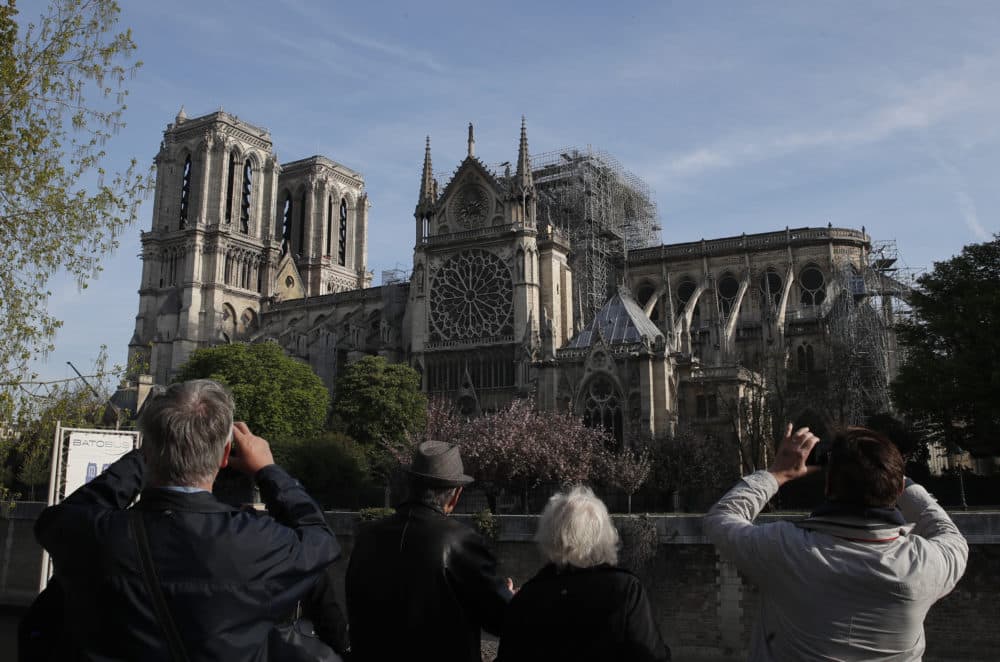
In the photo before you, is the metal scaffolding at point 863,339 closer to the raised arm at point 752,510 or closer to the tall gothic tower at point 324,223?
the raised arm at point 752,510

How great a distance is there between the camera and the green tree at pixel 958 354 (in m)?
27.8

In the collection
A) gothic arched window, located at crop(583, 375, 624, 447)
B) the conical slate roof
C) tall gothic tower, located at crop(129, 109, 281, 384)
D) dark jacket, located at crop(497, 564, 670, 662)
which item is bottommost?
dark jacket, located at crop(497, 564, 670, 662)

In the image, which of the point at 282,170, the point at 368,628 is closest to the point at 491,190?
the point at 282,170

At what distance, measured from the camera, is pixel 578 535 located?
158 inches

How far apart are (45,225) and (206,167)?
5710 centimetres

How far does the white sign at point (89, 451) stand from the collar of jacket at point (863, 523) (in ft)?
33.2

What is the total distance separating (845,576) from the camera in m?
3.62

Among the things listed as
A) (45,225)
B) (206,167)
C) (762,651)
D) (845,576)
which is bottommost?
(762,651)

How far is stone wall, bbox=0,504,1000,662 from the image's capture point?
62.7ft

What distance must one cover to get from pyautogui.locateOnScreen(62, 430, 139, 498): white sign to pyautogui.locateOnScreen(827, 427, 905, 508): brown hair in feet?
33.4

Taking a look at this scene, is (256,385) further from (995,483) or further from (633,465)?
(995,483)

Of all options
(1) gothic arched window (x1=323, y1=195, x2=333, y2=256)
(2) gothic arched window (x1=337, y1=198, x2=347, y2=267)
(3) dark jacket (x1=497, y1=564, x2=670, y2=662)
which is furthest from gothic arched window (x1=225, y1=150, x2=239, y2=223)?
(3) dark jacket (x1=497, y1=564, x2=670, y2=662)

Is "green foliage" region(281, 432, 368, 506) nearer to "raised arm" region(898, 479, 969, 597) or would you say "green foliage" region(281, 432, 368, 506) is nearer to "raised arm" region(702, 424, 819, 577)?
"raised arm" region(702, 424, 819, 577)

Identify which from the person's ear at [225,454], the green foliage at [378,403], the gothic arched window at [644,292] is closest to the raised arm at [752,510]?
the person's ear at [225,454]
